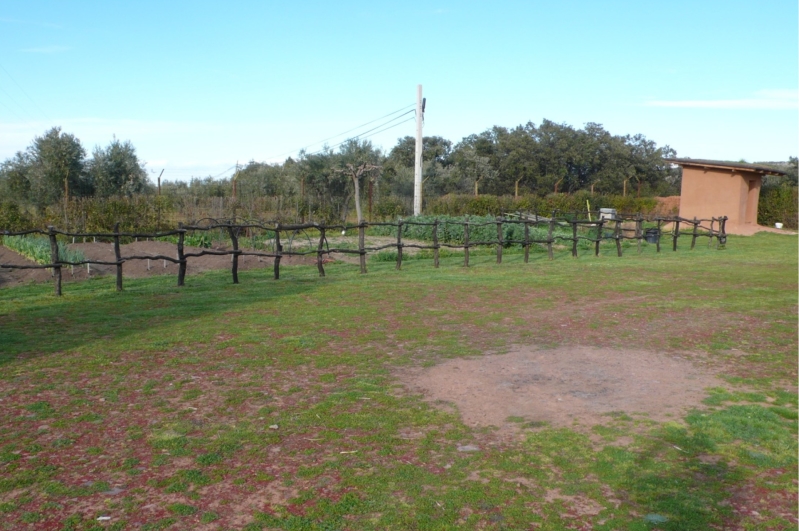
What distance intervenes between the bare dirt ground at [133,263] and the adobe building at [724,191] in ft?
62.2

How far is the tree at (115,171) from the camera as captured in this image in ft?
86.8

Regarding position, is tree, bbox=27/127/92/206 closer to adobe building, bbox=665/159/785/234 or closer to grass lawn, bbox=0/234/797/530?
grass lawn, bbox=0/234/797/530

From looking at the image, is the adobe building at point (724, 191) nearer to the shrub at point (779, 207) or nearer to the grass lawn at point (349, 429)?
the shrub at point (779, 207)

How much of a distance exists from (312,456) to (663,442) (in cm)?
223

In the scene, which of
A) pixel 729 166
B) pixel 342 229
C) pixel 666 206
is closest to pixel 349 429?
pixel 342 229

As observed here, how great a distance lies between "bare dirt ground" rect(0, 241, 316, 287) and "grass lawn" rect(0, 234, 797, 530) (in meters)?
3.74

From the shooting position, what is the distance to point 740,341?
25.8 ft

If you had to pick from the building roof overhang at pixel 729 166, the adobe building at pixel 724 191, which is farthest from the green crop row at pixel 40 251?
the building roof overhang at pixel 729 166

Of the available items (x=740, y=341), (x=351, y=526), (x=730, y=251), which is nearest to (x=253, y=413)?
(x=351, y=526)

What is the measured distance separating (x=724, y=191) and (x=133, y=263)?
2348 cm

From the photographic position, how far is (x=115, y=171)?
1054 inches

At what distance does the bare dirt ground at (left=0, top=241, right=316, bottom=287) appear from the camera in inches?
547

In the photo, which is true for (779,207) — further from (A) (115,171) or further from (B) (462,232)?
(A) (115,171)

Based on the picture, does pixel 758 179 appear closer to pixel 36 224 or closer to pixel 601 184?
pixel 601 184
